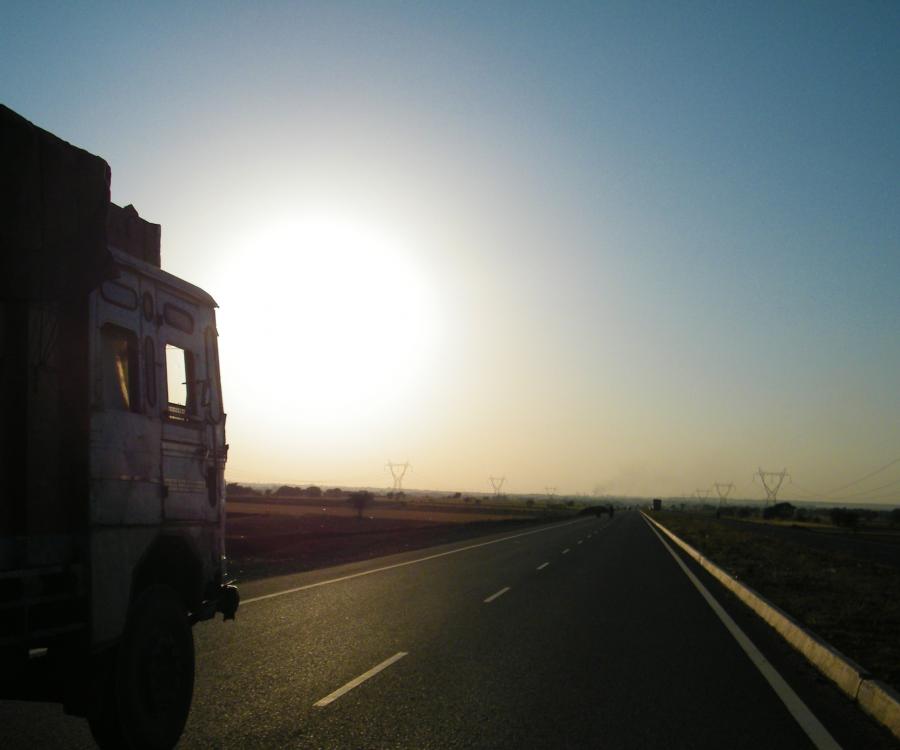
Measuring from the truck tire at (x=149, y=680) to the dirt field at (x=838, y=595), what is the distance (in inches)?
259

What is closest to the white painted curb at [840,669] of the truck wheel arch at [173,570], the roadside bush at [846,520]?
the truck wheel arch at [173,570]

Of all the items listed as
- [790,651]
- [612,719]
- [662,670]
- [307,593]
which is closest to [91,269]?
[612,719]

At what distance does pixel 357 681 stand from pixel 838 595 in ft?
38.3

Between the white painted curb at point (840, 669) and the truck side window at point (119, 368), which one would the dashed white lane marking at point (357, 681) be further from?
the white painted curb at point (840, 669)

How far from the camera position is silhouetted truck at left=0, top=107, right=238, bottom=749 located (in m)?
4.79

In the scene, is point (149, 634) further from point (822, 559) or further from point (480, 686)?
point (822, 559)

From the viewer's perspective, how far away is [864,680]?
805 centimetres

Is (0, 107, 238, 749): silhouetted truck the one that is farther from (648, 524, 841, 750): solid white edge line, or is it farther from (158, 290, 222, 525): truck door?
(648, 524, 841, 750): solid white edge line

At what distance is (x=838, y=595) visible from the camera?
16672mm

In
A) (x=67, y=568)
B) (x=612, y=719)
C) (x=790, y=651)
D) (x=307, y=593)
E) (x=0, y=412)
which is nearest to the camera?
(x=0, y=412)

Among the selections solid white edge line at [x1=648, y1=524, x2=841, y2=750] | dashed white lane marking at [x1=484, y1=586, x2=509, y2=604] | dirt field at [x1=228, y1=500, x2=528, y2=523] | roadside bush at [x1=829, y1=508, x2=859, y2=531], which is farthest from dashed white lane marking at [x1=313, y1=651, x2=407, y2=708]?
roadside bush at [x1=829, y1=508, x2=859, y2=531]

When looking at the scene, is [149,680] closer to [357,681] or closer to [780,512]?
[357,681]

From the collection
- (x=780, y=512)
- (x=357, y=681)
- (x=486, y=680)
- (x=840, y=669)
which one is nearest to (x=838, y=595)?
(x=840, y=669)

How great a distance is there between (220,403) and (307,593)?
919cm
